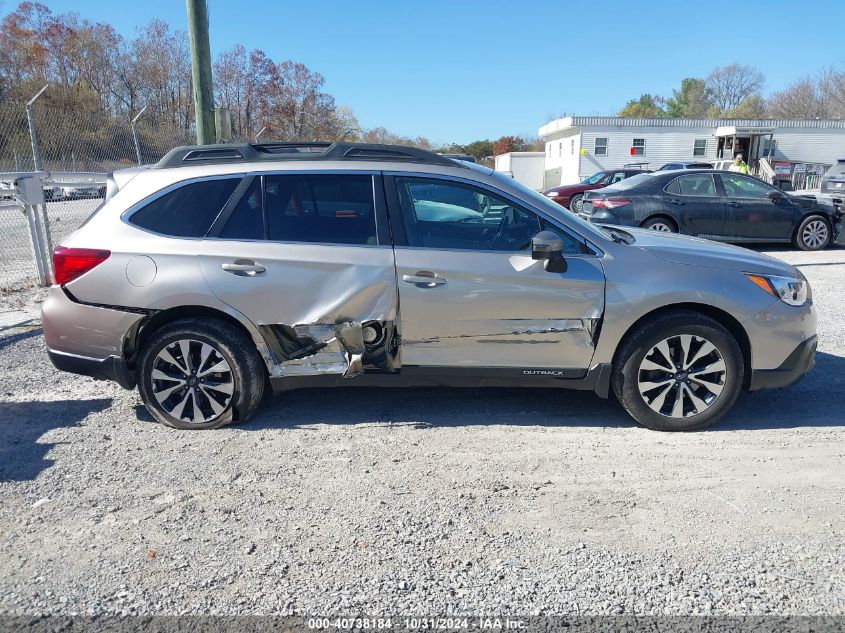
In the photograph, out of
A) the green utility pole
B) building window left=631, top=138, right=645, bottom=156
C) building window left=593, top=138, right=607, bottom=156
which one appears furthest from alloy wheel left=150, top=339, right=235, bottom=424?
building window left=631, top=138, right=645, bottom=156

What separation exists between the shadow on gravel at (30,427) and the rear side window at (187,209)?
4.92ft

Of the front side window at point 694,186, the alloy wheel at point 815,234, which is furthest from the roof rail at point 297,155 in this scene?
the alloy wheel at point 815,234

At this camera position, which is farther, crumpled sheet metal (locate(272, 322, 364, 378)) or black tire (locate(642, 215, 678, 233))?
black tire (locate(642, 215, 678, 233))

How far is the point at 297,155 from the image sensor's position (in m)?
4.36

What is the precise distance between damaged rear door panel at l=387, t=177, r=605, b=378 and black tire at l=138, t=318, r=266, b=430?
40.7 inches

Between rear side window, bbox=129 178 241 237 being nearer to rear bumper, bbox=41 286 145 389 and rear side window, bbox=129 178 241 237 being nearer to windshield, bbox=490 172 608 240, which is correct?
rear bumper, bbox=41 286 145 389

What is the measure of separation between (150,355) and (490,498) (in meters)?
2.38

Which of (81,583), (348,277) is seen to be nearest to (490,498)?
(348,277)

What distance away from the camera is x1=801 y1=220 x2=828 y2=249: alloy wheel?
40.1 ft

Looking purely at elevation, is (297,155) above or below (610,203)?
above

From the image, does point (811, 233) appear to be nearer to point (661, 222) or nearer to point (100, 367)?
point (661, 222)

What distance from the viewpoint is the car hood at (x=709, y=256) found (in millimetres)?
4176

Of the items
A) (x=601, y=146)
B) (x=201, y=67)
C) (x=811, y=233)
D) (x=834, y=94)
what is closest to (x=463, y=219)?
(x=201, y=67)

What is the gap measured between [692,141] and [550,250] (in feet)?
127
